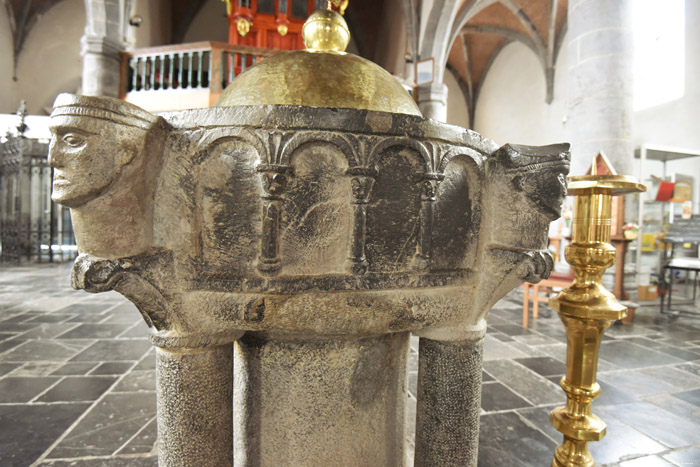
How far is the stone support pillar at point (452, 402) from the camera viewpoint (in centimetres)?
130

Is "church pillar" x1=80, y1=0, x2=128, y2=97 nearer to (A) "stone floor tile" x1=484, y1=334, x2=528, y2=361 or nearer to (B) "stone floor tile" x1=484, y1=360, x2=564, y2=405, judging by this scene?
(A) "stone floor tile" x1=484, y1=334, x2=528, y2=361

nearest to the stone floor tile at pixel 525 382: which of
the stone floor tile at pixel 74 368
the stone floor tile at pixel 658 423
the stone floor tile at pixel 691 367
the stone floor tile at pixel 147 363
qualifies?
the stone floor tile at pixel 658 423

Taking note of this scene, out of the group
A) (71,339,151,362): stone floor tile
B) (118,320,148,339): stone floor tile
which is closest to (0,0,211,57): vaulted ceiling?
(118,320,148,339): stone floor tile

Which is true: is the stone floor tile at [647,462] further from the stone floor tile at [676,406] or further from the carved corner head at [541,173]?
the carved corner head at [541,173]

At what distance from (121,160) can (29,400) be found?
7.51 feet

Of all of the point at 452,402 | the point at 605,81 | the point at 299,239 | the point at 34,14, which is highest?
the point at 34,14

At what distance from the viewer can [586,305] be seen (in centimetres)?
132

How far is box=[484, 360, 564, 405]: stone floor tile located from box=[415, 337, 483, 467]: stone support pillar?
1.33m

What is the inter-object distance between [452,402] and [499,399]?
1336 millimetres

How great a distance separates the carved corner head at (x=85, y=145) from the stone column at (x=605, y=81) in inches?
179

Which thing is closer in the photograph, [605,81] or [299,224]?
[299,224]

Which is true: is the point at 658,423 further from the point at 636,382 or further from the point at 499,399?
the point at 499,399

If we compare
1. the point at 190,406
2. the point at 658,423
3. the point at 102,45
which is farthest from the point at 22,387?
the point at 102,45

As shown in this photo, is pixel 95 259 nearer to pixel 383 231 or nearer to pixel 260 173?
pixel 260 173
